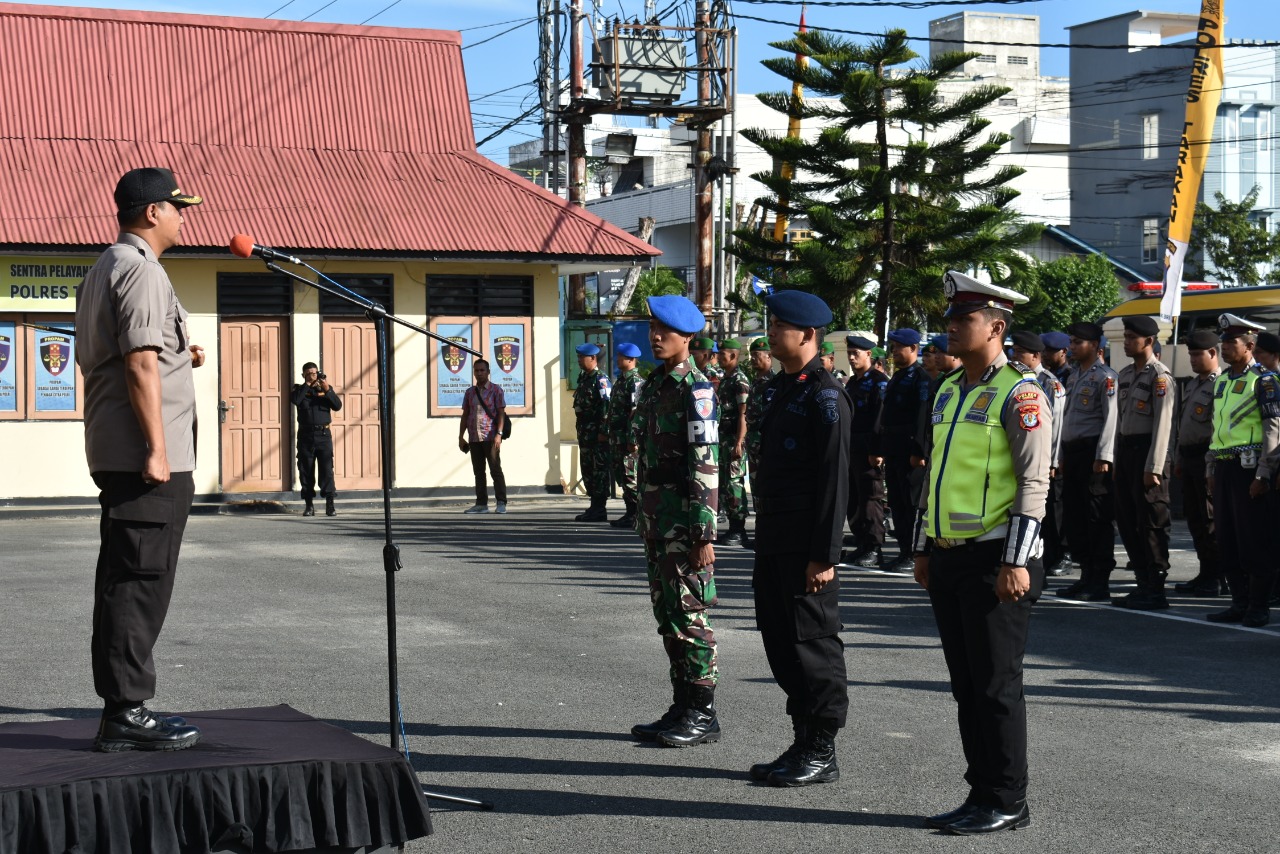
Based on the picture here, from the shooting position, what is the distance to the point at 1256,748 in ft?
23.1

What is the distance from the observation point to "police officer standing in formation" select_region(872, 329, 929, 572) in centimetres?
1327

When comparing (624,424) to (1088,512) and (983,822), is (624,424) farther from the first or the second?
(983,822)

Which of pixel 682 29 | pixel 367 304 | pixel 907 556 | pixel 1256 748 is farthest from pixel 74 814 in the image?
pixel 682 29

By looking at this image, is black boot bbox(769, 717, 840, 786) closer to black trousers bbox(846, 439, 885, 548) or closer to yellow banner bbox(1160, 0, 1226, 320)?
black trousers bbox(846, 439, 885, 548)

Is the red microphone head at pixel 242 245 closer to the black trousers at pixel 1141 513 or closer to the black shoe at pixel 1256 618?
the black shoe at pixel 1256 618

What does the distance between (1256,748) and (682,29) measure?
21.4 metres

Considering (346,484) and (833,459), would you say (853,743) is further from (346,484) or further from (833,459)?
(346,484)

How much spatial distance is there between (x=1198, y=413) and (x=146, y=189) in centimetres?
850

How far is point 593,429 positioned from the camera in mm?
18688

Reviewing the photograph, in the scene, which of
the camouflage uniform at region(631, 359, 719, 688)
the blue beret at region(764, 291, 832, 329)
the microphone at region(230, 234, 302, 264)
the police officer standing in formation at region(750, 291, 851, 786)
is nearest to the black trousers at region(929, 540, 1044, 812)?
the police officer standing in formation at region(750, 291, 851, 786)

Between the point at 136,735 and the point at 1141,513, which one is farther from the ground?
the point at 1141,513

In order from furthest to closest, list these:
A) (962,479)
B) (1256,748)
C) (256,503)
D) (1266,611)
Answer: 1. (256,503)
2. (1266,611)
3. (1256,748)
4. (962,479)

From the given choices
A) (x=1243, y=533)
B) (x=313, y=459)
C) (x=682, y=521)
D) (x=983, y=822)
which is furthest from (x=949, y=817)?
(x=313, y=459)

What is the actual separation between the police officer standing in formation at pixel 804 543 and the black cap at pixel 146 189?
2426 mm
